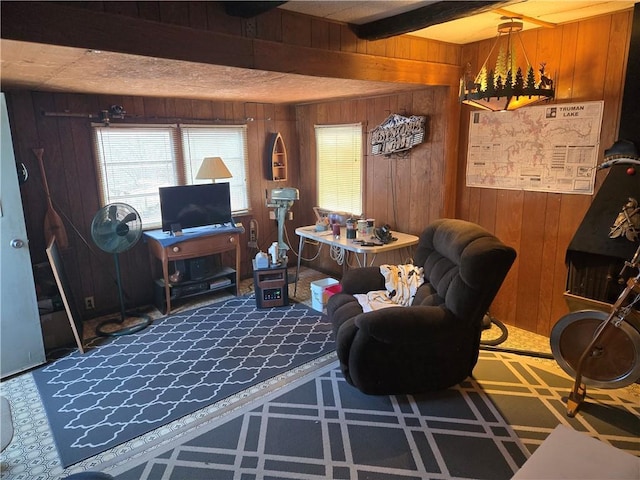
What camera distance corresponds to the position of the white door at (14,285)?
2.85 metres

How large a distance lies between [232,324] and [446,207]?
219cm

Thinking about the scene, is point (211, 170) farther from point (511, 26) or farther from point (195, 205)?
point (511, 26)

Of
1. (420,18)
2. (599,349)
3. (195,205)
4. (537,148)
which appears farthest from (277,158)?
(599,349)

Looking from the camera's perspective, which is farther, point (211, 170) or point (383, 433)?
point (211, 170)

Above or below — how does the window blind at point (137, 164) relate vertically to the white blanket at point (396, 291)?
above

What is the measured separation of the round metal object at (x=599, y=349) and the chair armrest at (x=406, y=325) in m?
0.78

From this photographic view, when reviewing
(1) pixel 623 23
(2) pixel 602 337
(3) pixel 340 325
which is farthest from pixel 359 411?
(1) pixel 623 23

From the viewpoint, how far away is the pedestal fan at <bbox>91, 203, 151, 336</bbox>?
141 inches

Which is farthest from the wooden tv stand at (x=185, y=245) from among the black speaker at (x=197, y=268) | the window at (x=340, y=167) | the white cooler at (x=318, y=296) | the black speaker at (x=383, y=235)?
the black speaker at (x=383, y=235)

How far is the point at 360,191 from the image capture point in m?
4.65

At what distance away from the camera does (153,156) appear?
4.25 metres

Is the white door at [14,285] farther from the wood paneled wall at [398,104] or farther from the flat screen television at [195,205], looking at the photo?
the flat screen television at [195,205]

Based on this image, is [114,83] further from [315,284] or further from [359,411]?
[359,411]

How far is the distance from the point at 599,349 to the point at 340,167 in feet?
10.2
